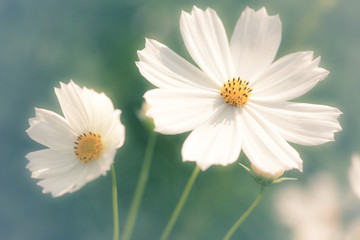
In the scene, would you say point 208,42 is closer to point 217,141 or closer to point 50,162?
point 217,141

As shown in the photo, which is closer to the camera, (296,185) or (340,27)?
(296,185)

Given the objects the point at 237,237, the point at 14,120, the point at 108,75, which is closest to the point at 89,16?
the point at 108,75

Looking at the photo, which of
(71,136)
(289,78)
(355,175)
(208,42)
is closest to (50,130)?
(71,136)

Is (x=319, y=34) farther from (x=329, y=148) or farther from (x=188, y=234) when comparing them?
(x=188, y=234)

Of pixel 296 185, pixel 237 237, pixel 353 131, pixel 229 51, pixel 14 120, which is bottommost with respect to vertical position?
pixel 237 237

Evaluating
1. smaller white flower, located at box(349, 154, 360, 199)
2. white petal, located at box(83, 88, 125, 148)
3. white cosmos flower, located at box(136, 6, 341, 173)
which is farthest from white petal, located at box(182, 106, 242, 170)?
smaller white flower, located at box(349, 154, 360, 199)

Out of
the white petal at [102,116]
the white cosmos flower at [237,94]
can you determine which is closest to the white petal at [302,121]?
the white cosmos flower at [237,94]
